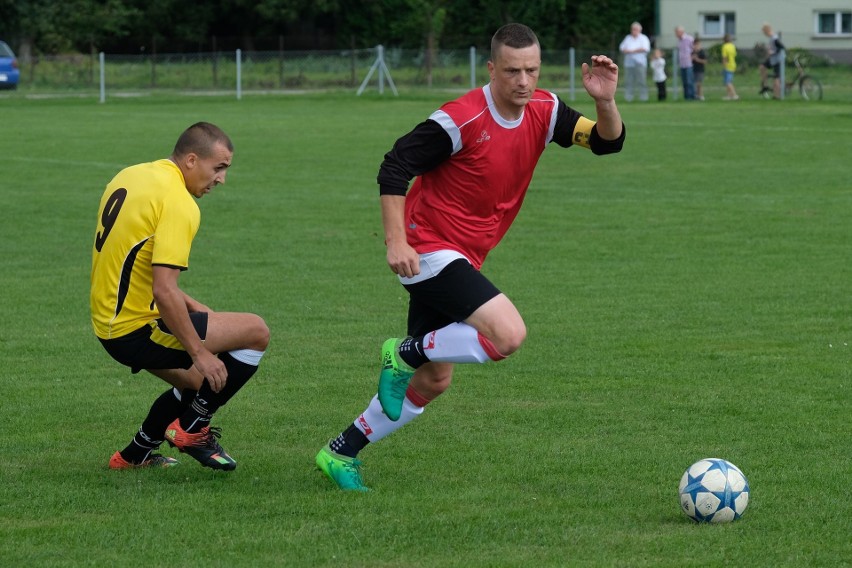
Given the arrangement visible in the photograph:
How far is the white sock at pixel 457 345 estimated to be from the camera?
5762 mm

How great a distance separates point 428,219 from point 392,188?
13.8 inches

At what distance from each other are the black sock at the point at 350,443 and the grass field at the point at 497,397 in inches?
7.3

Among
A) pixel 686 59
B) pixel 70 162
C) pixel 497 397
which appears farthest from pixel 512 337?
pixel 686 59

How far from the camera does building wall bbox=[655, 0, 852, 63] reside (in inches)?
2350

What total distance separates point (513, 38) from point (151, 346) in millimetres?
2099

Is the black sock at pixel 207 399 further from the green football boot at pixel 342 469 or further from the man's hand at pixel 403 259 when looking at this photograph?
the man's hand at pixel 403 259

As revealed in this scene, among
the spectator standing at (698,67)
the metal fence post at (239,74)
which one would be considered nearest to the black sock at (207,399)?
the spectator standing at (698,67)

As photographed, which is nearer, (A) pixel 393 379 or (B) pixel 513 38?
(B) pixel 513 38

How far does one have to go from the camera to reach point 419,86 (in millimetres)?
43906

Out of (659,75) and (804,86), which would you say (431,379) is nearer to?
(659,75)

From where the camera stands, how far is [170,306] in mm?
5672

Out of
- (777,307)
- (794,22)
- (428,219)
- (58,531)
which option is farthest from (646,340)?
(794,22)

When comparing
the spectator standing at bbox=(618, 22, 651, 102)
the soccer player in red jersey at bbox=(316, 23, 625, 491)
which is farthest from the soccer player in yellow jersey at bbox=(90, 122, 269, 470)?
the spectator standing at bbox=(618, 22, 651, 102)

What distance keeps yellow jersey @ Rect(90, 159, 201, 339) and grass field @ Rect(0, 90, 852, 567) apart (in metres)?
0.80
